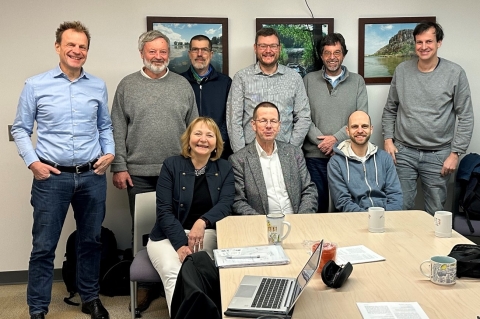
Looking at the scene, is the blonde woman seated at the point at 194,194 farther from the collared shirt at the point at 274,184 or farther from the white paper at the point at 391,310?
the white paper at the point at 391,310

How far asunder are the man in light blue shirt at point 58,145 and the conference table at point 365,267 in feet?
3.00

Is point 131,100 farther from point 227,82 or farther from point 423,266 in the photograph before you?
point 423,266

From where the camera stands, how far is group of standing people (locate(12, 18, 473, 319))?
2.80 meters

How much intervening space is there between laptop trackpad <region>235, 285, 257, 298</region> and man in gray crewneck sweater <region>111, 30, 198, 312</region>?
1.77 metres

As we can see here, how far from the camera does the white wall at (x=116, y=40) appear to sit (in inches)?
143

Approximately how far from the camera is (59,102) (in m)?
2.79

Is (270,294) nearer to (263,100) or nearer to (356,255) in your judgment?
(356,255)

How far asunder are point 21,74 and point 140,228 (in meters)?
1.57

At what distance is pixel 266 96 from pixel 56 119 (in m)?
1.39

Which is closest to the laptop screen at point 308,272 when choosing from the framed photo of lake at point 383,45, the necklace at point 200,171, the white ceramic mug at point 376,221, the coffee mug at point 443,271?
the coffee mug at point 443,271

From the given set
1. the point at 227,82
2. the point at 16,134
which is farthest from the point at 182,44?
the point at 16,134

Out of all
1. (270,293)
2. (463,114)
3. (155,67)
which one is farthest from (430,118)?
(270,293)

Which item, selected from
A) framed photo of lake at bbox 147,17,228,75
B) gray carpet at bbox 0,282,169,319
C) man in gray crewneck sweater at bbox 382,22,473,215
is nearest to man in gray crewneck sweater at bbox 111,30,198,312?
gray carpet at bbox 0,282,169,319

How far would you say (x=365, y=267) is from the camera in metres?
1.88
